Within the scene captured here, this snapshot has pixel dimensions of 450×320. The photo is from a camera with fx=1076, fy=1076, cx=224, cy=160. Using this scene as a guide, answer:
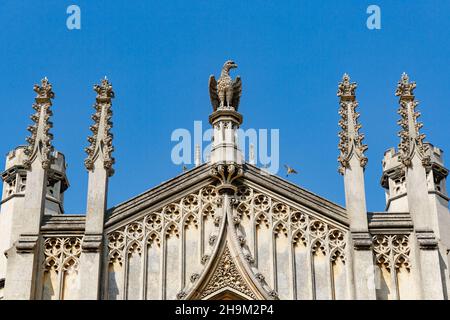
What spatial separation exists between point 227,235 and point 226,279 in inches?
47.3

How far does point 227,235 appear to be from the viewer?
26.6 m

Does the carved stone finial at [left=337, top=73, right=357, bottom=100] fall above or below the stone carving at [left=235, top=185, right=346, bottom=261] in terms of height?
above

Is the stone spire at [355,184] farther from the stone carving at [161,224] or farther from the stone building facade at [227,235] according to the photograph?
the stone carving at [161,224]

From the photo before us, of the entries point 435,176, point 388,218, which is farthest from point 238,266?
point 435,176

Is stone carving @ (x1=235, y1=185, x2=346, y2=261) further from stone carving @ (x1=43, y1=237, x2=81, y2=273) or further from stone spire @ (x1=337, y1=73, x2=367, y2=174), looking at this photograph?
stone carving @ (x1=43, y1=237, x2=81, y2=273)

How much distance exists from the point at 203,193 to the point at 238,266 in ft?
7.49

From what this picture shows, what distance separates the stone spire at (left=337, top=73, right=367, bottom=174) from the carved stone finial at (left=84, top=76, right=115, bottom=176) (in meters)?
5.85

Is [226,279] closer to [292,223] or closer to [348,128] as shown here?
[292,223]

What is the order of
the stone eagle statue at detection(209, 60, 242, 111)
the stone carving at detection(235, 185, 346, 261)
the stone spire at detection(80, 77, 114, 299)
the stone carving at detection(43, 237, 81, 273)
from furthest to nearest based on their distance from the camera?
the stone eagle statue at detection(209, 60, 242, 111), the stone carving at detection(235, 185, 346, 261), the stone carving at detection(43, 237, 81, 273), the stone spire at detection(80, 77, 114, 299)

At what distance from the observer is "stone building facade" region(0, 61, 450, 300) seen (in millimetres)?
25812

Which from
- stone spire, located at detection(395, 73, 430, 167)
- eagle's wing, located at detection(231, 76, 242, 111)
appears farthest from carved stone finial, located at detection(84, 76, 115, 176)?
stone spire, located at detection(395, 73, 430, 167)

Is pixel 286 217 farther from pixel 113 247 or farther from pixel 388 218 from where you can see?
pixel 113 247

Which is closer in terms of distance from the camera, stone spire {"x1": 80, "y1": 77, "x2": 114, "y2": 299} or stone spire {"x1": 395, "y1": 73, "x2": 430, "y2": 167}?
stone spire {"x1": 80, "y1": 77, "x2": 114, "y2": 299}

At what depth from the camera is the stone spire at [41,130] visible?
1066 inches
